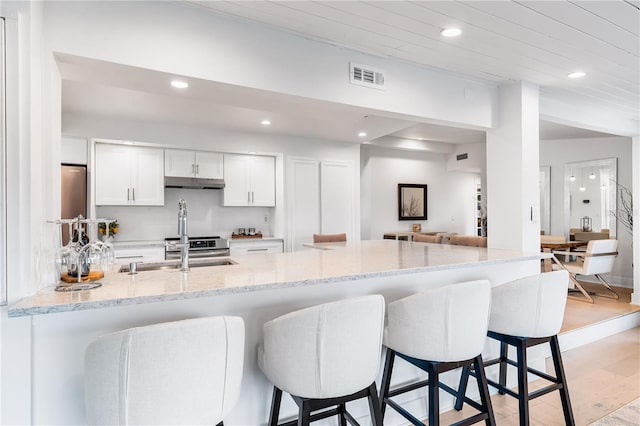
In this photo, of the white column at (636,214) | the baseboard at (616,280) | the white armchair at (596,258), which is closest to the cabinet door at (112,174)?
the white armchair at (596,258)

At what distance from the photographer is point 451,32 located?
2211 millimetres

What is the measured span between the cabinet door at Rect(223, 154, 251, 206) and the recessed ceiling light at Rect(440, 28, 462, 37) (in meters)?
3.52

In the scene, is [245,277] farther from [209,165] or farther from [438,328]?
[209,165]

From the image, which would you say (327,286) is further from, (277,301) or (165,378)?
(165,378)

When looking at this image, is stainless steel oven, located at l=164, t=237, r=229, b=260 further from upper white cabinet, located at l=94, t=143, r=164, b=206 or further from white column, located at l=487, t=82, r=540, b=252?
white column, located at l=487, t=82, r=540, b=252

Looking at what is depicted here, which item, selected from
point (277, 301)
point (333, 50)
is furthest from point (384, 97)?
point (277, 301)

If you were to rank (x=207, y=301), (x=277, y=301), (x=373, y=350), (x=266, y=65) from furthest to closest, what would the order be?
(x=266, y=65), (x=277, y=301), (x=207, y=301), (x=373, y=350)

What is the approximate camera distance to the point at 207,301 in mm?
1663

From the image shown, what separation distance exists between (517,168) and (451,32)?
1484mm

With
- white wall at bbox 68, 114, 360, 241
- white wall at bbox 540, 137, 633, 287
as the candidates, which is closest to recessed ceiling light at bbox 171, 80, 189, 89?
white wall at bbox 68, 114, 360, 241

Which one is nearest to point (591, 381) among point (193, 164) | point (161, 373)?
point (161, 373)

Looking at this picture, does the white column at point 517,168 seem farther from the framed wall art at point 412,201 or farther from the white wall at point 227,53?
the framed wall art at point 412,201

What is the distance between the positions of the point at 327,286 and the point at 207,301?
0.66 meters

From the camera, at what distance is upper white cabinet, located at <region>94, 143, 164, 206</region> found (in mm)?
4316
